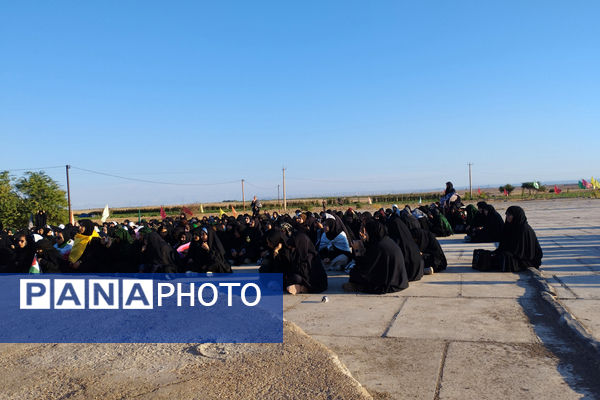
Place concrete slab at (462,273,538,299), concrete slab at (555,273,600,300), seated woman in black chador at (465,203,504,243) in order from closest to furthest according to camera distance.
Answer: concrete slab at (555,273,600,300) → concrete slab at (462,273,538,299) → seated woman in black chador at (465,203,504,243)

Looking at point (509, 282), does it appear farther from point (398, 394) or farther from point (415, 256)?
point (398, 394)

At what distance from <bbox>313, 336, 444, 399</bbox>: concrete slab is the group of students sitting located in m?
2.24

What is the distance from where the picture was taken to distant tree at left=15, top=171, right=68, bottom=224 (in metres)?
26.5

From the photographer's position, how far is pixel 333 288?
7.49m

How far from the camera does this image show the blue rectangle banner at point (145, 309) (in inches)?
190

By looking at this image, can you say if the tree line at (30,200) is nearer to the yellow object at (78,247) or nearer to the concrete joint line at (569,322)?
the yellow object at (78,247)

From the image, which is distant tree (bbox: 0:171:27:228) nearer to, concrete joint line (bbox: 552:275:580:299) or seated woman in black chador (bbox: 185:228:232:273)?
seated woman in black chador (bbox: 185:228:232:273)

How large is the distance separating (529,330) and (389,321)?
1.37 m

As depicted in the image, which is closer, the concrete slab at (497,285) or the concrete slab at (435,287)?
the concrete slab at (497,285)

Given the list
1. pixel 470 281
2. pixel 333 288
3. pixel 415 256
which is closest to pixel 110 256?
pixel 333 288

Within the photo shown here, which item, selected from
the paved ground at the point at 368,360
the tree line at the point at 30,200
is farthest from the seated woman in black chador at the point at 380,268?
the tree line at the point at 30,200

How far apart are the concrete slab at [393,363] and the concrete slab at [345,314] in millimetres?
275

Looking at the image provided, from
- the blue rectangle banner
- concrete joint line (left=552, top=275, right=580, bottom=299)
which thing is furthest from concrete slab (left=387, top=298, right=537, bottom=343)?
the blue rectangle banner

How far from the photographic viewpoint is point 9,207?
25734 millimetres
